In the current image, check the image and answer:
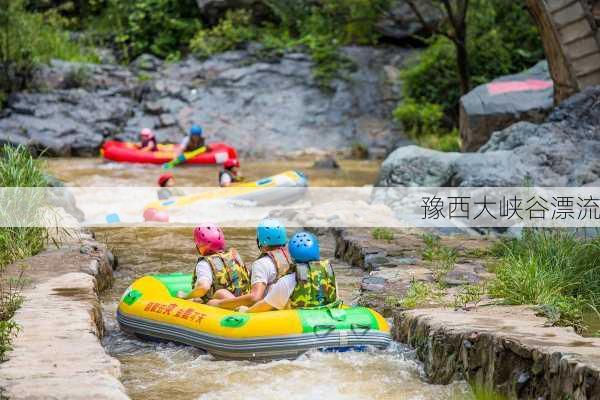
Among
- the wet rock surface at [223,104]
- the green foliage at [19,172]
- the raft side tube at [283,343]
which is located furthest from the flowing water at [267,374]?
the wet rock surface at [223,104]

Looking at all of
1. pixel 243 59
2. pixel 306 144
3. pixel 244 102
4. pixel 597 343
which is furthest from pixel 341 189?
pixel 597 343

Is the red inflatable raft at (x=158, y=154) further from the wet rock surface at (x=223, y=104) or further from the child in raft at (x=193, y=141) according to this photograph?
the wet rock surface at (x=223, y=104)

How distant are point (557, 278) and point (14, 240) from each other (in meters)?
4.92

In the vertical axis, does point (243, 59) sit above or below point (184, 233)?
above

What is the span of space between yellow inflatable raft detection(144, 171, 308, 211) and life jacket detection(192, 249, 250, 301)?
570 centimetres

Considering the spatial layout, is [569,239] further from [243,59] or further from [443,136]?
[243,59]

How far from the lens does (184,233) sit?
11836 mm

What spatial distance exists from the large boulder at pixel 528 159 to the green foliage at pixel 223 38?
464 inches

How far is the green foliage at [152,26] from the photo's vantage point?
25953mm

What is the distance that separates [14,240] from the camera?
345 inches

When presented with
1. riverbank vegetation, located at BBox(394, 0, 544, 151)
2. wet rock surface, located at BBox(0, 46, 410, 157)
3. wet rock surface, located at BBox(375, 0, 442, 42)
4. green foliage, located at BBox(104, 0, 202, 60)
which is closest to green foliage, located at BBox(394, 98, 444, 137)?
riverbank vegetation, located at BBox(394, 0, 544, 151)

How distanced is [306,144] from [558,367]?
56.3 feet

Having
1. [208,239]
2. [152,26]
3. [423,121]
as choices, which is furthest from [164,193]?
[152,26]

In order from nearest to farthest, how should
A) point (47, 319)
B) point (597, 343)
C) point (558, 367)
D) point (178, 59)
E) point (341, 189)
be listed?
point (558, 367), point (597, 343), point (47, 319), point (341, 189), point (178, 59)
